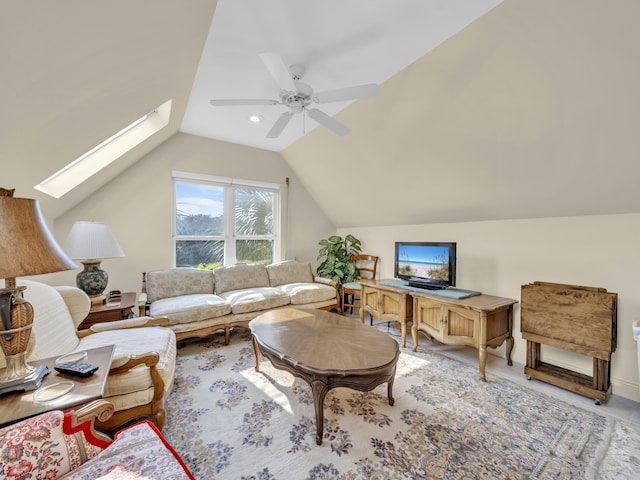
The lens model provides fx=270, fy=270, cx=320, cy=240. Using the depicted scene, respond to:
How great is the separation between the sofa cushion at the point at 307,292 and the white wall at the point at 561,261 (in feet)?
4.56

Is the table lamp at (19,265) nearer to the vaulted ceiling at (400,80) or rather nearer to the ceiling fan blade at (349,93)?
the vaulted ceiling at (400,80)

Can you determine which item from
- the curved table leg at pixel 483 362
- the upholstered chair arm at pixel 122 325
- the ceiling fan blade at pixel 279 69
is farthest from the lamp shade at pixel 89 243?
the curved table leg at pixel 483 362

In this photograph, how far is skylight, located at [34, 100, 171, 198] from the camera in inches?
97.7

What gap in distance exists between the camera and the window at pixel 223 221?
380 cm

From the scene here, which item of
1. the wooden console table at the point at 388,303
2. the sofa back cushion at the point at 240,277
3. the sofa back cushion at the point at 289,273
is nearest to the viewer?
the wooden console table at the point at 388,303

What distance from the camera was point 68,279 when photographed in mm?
3012

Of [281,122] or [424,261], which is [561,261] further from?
[281,122]

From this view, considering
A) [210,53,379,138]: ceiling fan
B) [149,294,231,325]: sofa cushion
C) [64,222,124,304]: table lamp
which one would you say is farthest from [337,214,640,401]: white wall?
[64,222,124,304]: table lamp

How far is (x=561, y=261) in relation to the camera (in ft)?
8.18

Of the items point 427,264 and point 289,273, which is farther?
Answer: point 289,273

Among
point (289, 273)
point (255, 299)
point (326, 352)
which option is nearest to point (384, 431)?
point (326, 352)

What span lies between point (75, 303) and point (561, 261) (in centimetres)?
420

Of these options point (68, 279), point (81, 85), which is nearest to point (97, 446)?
point (81, 85)

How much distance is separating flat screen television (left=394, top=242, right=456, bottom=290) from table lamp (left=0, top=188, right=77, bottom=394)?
3.07 m
